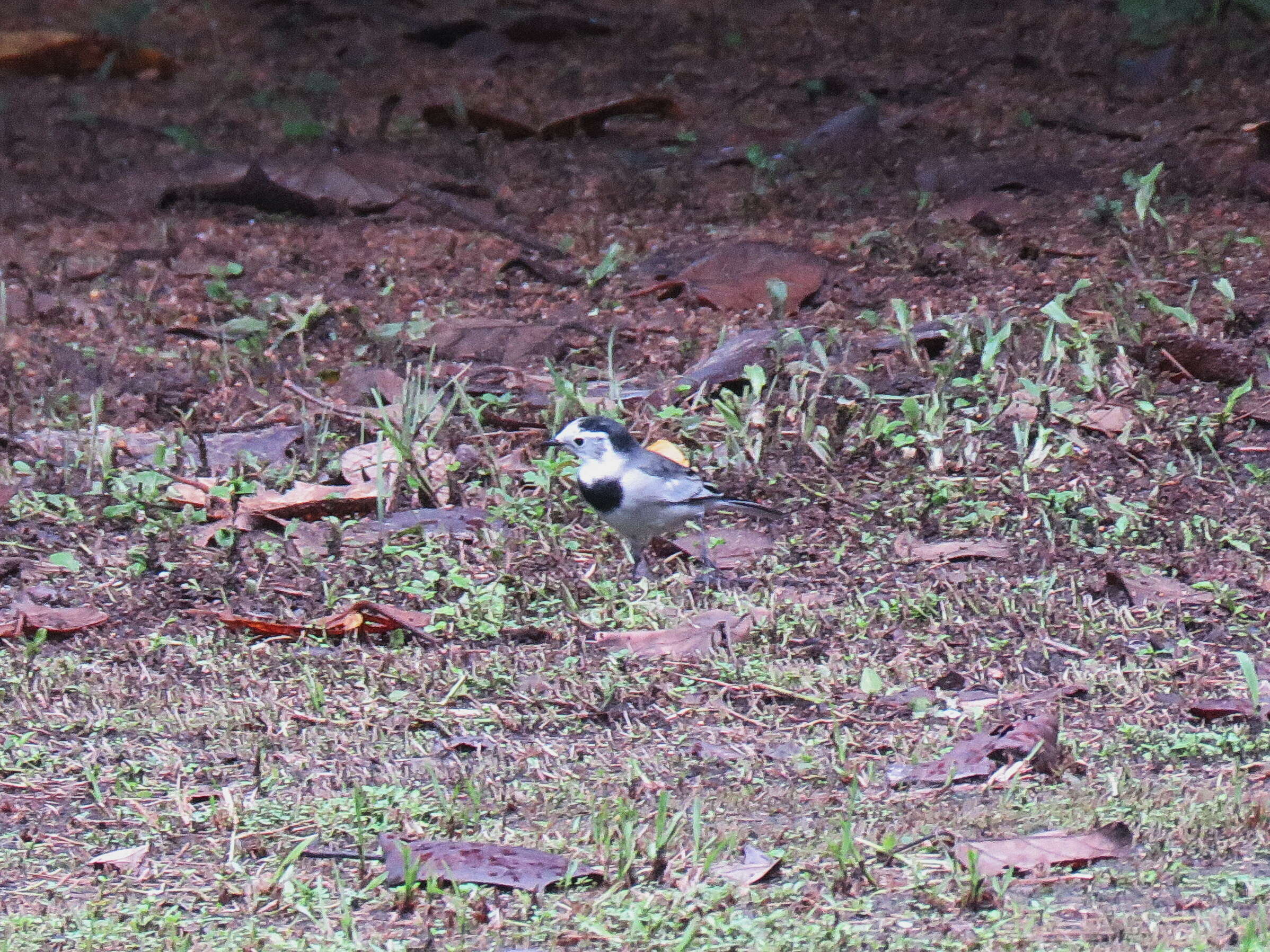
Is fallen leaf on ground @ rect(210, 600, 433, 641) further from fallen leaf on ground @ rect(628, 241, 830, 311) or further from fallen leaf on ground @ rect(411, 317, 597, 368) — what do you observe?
fallen leaf on ground @ rect(628, 241, 830, 311)

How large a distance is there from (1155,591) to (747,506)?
4.00 feet

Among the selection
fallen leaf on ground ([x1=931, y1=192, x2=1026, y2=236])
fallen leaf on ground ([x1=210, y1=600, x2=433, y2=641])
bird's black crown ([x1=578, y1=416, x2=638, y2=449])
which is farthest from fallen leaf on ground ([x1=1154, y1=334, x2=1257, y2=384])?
fallen leaf on ground ([x1=210, y1=600, x2=433, y2=641])

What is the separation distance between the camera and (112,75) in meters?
11.4

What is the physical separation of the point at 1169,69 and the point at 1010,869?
7.49 m

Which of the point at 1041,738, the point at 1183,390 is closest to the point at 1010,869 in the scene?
the point at 1041,738

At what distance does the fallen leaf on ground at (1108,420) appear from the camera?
609 centimetres

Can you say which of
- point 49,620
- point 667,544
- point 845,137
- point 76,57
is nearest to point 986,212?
point 845,137

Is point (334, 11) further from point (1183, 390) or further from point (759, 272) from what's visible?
point (1183, 390)

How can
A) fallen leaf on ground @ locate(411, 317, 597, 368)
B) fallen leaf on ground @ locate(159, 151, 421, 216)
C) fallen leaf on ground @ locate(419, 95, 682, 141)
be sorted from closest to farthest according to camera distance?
fallen leaf on ground @ locate(411, 317, 597, 368), fallen leaf on ground @ locate(159, 151, 421, 216), fallen leaf on ground @ locate(419, 95, 682, 141)

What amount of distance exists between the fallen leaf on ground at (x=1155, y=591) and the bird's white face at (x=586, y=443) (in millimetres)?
1470

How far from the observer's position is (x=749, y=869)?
3.46m

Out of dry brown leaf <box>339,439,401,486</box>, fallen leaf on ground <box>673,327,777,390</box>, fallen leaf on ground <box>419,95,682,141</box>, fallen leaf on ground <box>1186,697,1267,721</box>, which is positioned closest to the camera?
fallen leaf on ground <box>1186,697,1267,721</box>

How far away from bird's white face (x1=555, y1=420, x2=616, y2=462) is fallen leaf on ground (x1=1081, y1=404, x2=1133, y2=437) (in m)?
1.65

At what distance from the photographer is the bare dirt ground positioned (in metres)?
3.53
